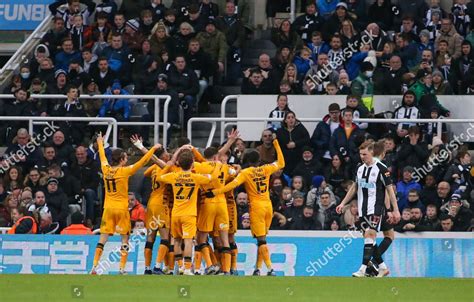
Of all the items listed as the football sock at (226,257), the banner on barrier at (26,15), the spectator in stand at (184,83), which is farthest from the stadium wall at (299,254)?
the banner on barrier at (26,15)

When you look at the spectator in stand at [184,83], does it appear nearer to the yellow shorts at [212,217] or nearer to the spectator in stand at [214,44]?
the spectator in stand at [214,44]

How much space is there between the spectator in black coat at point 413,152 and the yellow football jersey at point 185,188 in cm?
487

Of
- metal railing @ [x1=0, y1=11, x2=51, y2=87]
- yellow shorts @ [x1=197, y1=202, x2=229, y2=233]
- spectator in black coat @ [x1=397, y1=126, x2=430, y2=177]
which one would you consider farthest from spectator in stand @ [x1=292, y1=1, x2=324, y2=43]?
yellow shorts @ [x1=197, y1=202, x2=229, y2=233]

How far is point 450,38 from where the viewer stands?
28359 mm

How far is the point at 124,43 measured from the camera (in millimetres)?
29688

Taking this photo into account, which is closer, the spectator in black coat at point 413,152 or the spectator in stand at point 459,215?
the spectator in stand at point 459,215

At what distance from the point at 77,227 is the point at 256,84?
4788 mm

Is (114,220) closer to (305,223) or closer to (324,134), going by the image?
(305,223)

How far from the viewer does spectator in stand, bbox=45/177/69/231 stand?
1027 inches

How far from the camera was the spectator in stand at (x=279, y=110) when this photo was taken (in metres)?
26.9

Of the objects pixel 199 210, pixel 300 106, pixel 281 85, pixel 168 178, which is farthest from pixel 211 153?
pixel 300 106

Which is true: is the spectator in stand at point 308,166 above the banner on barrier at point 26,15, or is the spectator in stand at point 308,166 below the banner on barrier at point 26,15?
below

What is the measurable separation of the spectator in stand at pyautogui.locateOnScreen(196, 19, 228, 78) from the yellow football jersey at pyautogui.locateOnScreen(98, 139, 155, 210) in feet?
20.8

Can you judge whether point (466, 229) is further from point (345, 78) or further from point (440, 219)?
point (345, 78)
